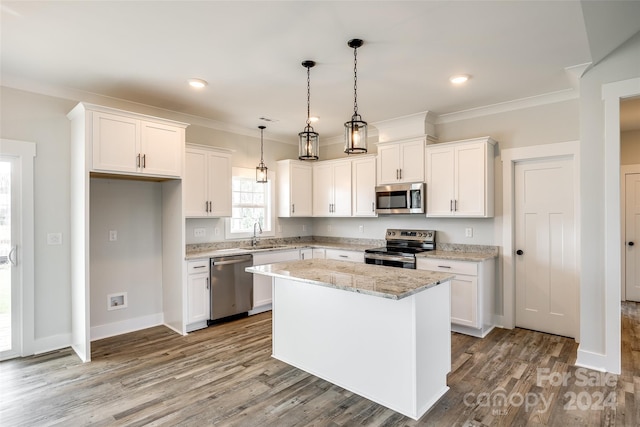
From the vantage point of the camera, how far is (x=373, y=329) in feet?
8.39

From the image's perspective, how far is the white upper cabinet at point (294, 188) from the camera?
560 centimetres

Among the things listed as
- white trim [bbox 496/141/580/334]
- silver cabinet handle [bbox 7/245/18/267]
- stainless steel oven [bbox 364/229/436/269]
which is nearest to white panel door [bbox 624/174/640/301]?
white trim [bbox 496/141/580/334]

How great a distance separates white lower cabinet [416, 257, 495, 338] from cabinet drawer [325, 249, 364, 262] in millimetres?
1018

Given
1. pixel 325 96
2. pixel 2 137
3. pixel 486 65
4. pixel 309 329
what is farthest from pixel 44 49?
pixel 486 65

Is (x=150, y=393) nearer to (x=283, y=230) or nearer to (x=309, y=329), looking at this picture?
(x=309, y=329)

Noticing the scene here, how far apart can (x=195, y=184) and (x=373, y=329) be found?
292 centimetres

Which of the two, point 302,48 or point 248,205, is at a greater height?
point 302,48

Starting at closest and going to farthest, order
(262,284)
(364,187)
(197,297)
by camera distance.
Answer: (197,297) → (262,284) → (364,187)

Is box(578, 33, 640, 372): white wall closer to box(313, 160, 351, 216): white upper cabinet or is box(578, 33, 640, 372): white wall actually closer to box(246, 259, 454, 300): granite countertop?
box(246, 259, 454, 300): granite countertop

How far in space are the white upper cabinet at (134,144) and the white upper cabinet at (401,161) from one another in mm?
2619

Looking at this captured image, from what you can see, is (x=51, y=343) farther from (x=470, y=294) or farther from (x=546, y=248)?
(x=546, y=248)

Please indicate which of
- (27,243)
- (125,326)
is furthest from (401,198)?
(27,243)

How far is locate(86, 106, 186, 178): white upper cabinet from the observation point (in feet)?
11.0

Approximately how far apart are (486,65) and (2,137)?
446 centimetres
